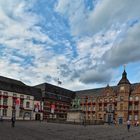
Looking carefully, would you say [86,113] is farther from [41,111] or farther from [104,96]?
[41,111]

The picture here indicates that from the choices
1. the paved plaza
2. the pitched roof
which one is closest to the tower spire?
the pitched roof

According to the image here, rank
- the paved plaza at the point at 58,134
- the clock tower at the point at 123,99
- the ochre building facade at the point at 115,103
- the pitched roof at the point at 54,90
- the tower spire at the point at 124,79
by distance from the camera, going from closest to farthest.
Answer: the paved plaza at the point at 58,134 < the ochre building facade at the point at 115,103 < the clock tower at the point at 123,99 < the tower spire at the point at 124,79 < the pitched roof at the point at 54,90

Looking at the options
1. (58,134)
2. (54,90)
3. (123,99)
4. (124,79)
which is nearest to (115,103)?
(123,99)

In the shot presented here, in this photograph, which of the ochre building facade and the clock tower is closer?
the ochre building facade

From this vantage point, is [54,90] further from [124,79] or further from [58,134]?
[58,134]

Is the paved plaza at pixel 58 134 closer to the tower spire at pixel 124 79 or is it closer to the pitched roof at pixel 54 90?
the tower spire at pixel 124 79

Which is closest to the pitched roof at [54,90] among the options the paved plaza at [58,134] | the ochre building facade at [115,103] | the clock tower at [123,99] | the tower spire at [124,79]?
the ochre building facade at [115,103]

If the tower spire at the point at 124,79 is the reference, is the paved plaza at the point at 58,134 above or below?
below

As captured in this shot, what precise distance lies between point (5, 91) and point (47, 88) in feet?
69.6

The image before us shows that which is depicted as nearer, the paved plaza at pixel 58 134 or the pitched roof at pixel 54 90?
the paved plaza at pixel 58 134

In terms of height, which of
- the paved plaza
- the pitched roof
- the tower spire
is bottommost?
the paved plaza

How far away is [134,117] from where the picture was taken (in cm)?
8750

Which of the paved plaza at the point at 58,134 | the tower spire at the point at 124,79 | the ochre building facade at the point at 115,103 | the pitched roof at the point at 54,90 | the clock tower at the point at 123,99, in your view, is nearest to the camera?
the paved plaza at the point at 58,134

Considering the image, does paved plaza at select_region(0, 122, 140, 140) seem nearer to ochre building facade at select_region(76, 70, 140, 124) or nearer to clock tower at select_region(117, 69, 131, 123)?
ochre building facade at select_region(76, 70, 140, 124)
